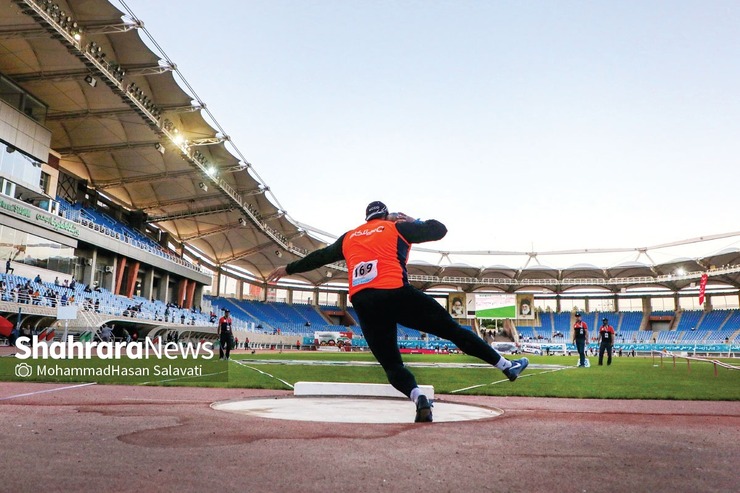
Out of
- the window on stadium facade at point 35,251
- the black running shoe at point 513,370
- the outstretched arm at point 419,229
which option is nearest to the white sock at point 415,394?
the black running shoe at point 513,370

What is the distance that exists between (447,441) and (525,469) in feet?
2.87

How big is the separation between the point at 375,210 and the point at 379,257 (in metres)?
0.58

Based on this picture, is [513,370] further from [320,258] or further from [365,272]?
[320,258]

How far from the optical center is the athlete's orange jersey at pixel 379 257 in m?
4.73

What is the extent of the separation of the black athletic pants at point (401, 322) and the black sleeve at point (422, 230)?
1.50 ft

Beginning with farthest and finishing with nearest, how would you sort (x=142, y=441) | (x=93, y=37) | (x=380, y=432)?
(x=93, y=37) < (x=380, y=432) < (x=142, y=441)

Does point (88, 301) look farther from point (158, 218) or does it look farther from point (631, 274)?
point (631, 274)

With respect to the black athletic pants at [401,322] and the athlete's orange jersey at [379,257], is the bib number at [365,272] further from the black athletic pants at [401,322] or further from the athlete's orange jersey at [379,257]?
the black athletic pants at [401,322]

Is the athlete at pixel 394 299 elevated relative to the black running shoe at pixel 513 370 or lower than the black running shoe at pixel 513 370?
elevated

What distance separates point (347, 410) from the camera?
583 cm

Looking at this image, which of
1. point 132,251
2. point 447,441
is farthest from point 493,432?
point 132,251

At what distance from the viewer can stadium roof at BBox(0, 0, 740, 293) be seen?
948 inches

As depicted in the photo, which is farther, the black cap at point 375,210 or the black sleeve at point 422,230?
the black cap at point 375,210

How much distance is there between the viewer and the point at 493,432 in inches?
164
